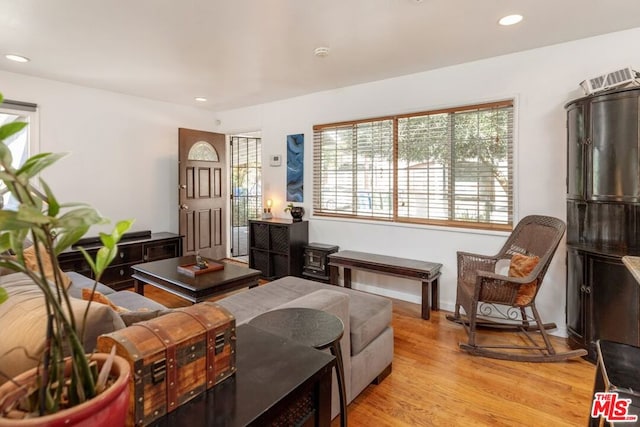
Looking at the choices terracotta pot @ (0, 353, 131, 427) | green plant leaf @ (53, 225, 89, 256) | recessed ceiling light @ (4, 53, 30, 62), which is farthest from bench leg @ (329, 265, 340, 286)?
recessed ceiling light @ (4, 53, 30, 62)

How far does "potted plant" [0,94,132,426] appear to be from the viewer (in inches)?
23.4

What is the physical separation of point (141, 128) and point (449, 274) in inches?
175

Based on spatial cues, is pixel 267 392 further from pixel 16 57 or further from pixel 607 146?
pixel 16 57

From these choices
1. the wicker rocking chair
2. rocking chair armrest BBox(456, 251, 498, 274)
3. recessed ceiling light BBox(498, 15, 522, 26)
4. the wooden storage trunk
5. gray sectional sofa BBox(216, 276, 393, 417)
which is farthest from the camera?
rocking chair armrest BBox(456, 251, 498, 274)

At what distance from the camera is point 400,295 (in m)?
3.92

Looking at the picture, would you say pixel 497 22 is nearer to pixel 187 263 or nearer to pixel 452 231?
pixel 452 231

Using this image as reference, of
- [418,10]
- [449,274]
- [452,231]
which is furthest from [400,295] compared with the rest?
[418,10]

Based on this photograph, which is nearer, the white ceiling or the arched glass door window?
the white ceiling

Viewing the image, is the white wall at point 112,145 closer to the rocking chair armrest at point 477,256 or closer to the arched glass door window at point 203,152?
the arched glass door window at point 203,152

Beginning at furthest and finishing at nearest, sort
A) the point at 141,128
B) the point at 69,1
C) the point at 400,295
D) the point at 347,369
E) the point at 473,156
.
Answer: the point at 141,128 → the point at 400,295 → the point at 473,156 → the point at 69,1 → the point at 347,369

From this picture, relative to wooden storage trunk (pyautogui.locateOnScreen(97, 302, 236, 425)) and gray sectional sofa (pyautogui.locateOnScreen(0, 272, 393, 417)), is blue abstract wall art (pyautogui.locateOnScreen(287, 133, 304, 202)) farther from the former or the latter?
wooden storage trunk (pyautogui.locateOnScreen(97, 302, 236, 425))

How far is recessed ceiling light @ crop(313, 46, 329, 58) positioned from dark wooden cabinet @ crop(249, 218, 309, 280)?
2089 mm

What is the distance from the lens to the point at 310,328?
4.86ft
